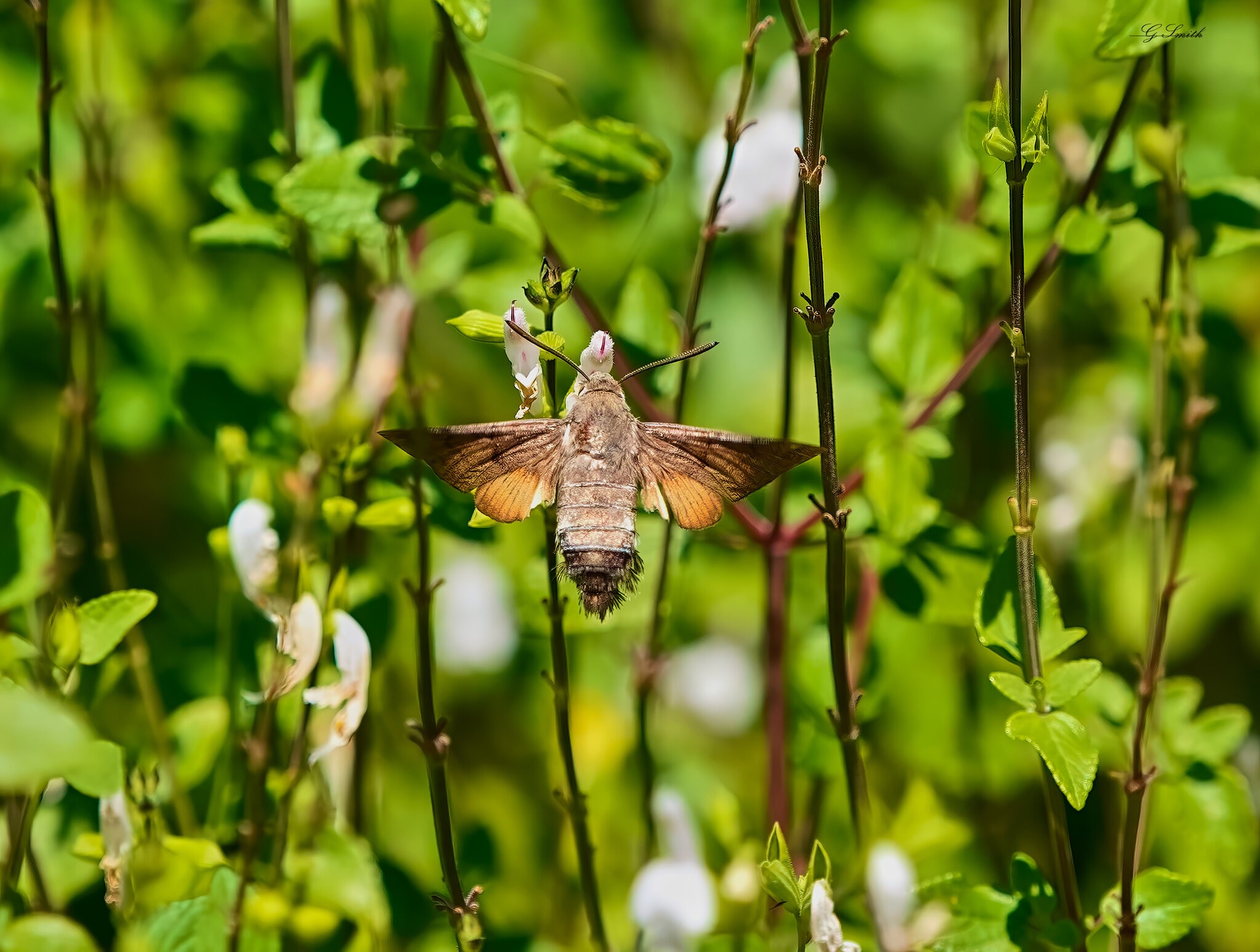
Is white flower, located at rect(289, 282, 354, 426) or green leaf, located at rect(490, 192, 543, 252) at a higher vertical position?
green leaf, located at rect(490, 192, 543, 252)

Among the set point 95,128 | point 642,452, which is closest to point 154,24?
point 95,128

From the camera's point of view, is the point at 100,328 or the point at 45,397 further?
the point at 45,397

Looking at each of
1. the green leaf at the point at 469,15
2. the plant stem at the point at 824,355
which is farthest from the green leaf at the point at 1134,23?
the green leaf at the point at 469,15

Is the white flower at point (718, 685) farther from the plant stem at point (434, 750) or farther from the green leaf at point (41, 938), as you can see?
the green leaf at point (41, 938)

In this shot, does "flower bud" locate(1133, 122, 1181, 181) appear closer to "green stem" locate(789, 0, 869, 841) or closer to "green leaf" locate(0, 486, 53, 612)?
"green stem" locate(789, 0, 869, 841)

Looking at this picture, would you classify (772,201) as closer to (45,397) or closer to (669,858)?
(669,858)

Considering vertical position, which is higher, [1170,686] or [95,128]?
[95,128]

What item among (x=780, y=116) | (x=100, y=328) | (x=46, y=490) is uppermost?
(x=780, y=116)

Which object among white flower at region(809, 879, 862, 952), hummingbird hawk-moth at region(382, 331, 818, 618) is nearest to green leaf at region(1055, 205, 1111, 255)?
hummingbird hawk-moth at region(382, 331, 818, 618)
